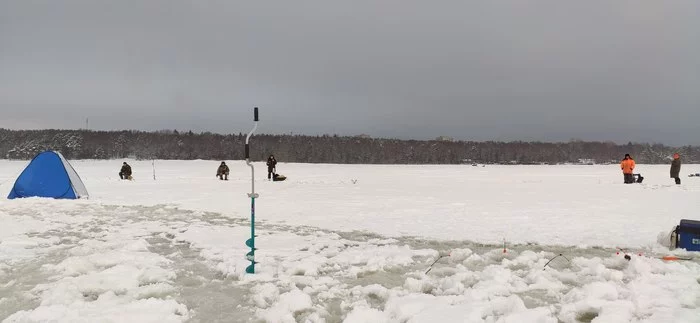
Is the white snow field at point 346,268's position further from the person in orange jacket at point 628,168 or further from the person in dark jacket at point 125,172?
the person in dark jacket at point 125,172

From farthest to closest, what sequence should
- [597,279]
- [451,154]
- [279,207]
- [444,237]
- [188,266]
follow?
[451,154] → [279,207] → [444,237] → [188,266] → [597,279]

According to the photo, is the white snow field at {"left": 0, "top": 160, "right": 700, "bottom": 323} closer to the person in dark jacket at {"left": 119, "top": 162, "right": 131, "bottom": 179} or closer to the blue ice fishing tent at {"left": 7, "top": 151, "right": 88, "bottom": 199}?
the blue ice fishing tent at {"left": 7, "top": 151, "right": 88, "bottom": 199}

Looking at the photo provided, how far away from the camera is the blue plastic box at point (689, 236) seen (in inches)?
281

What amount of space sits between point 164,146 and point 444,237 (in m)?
123

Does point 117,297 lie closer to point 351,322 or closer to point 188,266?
point 188,266

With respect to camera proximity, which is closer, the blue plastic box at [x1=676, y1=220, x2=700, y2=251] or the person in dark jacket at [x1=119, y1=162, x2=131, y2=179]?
the blue plastic box at [x1=676, y1=220, x2=700, y2=251]

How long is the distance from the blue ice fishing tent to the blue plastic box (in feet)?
55.1

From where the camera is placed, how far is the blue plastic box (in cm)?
714

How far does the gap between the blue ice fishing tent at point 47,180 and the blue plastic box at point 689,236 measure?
661 inches

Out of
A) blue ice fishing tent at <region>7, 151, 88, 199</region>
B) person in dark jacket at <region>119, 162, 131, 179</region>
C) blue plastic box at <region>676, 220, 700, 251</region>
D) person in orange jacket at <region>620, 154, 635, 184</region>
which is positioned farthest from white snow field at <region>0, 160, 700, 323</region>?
person in dark jacket at <region>119, 162, 131, 179</region>

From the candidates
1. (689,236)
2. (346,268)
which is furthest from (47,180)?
(689,236)

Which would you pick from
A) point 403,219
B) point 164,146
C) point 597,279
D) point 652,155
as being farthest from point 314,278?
point 652,155

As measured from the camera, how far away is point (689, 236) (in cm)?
722

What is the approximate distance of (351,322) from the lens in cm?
421
